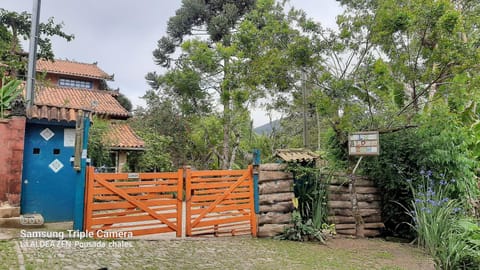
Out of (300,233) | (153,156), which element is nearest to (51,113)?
(300,233)

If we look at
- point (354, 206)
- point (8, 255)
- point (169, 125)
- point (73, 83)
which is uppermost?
point (73, 83)

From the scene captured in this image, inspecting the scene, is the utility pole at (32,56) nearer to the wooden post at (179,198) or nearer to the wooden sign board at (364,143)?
the wooden post at (179,198)

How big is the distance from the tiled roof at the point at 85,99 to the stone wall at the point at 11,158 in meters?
8.53

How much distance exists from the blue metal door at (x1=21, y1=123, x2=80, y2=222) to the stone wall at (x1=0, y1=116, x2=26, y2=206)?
0.26 m

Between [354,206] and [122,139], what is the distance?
10.3 metres

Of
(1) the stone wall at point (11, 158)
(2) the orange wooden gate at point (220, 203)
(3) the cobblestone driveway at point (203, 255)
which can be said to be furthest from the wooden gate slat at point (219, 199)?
(1) the stone wall at point (11, 158)

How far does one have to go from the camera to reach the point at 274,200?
6465 millimetres

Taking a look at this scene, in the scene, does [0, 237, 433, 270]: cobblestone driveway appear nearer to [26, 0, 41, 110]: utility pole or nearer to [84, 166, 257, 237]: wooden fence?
[84, 166, 257, 237]: wooden fence

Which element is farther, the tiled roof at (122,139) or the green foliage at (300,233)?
the tiled roof at (122,139)

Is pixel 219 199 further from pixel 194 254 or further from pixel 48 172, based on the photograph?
pixel 48 172

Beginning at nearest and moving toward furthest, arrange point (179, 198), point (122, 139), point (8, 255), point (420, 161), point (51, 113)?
point (8, 255), point (179, 198), point (51, 113), point (420, 161), point (122, 139)

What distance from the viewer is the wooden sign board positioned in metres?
6.42

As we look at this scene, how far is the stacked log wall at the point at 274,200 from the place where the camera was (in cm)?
639

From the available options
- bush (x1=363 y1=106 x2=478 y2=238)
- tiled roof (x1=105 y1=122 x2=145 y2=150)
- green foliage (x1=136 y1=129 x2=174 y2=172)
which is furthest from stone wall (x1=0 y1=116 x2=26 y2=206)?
green foliage (x1=136 y1=129 x2=174 y2=172)
